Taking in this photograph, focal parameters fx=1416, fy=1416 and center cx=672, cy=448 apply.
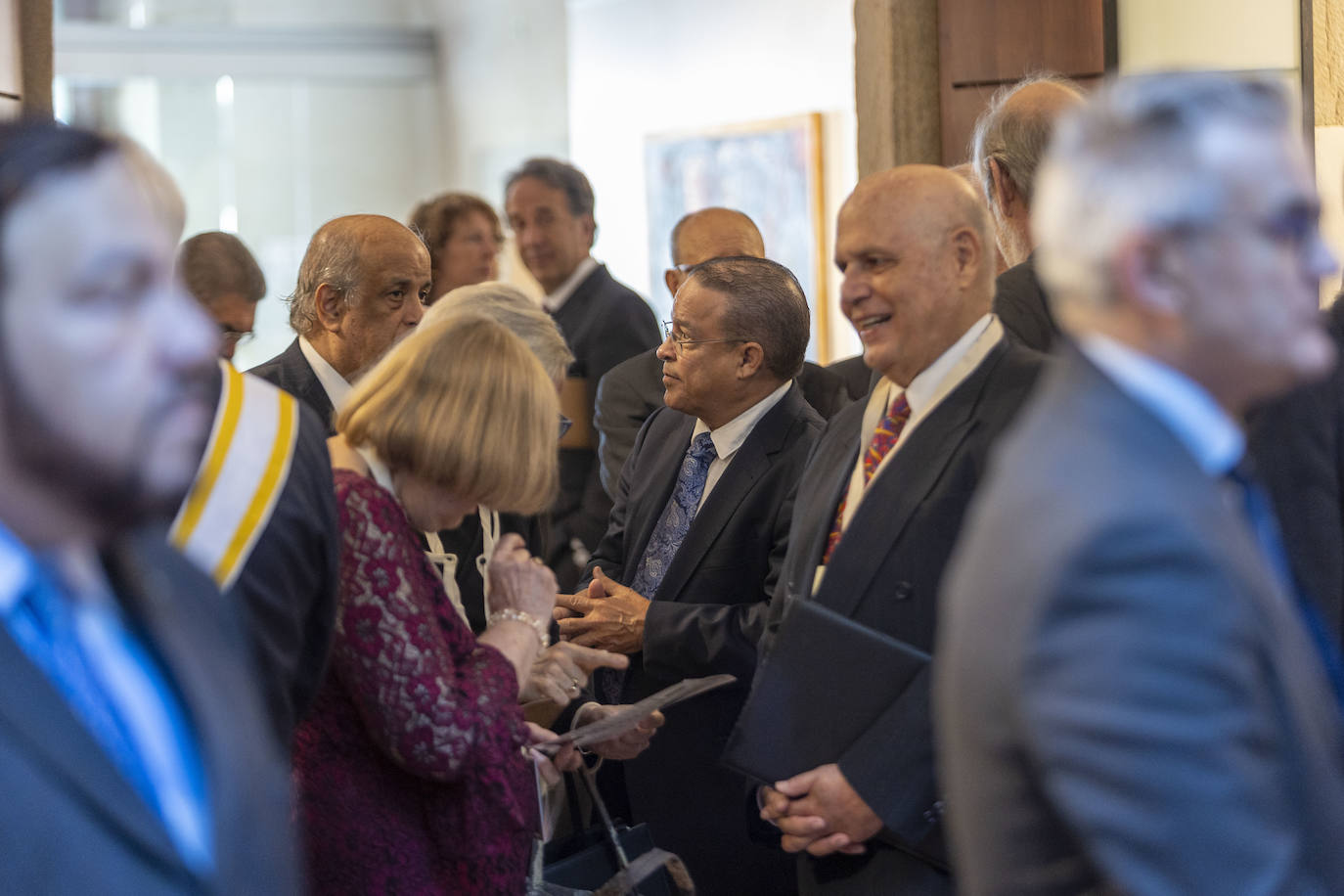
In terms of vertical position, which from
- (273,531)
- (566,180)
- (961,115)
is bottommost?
(273,531)

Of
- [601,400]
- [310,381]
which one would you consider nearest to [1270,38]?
[601,400]

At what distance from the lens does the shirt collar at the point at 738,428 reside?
3430mm

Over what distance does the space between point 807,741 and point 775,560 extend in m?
0.89

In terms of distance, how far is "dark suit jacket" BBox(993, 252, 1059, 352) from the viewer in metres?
2.92

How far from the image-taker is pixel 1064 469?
1239mm

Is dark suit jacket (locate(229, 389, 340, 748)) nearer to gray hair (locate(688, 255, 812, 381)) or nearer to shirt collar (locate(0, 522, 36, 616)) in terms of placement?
shirt collar (locate(0, 522, 36, 616))

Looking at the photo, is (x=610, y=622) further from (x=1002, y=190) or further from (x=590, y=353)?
(x=590, y=353)

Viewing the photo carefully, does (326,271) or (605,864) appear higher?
(326,271)

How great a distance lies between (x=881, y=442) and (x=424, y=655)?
2.95ft

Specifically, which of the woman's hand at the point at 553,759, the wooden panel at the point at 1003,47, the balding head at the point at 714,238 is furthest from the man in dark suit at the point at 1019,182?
the wooden panel at the point at 1003,47

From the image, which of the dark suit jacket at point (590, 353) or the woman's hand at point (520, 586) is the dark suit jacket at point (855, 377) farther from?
the woman's hand at point (520, 586)

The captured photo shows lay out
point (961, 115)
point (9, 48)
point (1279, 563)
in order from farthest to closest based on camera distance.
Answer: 1. point (961, 115)
2. point (9, 48)
3. point (1279, 563)

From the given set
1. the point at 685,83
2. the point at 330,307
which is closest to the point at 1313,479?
the point at 330,307

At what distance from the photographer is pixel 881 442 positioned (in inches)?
99.3
